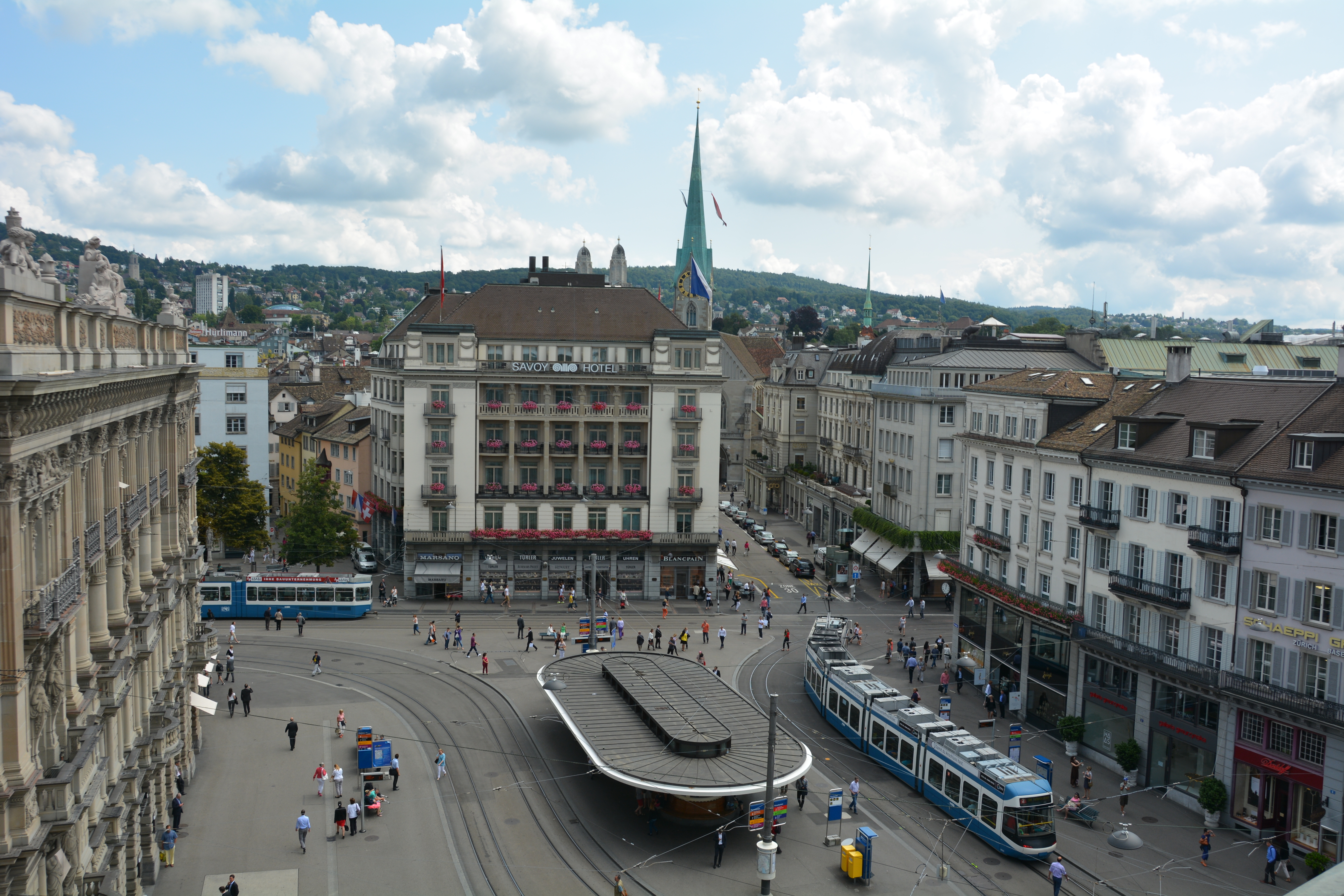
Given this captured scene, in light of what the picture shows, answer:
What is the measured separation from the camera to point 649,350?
78.2m

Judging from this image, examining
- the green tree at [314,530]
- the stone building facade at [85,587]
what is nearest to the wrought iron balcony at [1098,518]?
the stone building facade at [85,587]

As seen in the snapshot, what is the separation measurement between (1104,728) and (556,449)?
4347 cm

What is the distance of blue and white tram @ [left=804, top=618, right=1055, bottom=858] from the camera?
36969mm

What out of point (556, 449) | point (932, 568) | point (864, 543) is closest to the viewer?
point (556, 449)

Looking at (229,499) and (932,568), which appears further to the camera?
(229,499)

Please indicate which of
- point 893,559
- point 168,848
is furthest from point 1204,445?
point 168,848

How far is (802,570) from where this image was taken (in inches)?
3509

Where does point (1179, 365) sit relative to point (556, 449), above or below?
above

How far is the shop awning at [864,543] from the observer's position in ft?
285

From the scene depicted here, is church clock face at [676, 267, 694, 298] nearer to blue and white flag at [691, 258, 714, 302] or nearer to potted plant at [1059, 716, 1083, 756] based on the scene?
blue and white flag at [691, 258, 714, 302]

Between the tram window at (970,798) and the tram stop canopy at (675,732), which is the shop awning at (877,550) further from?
the tram window at (970,798)

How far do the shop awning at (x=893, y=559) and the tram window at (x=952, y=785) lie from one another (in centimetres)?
4006

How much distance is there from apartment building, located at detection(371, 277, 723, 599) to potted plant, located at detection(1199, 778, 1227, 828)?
4320 cm

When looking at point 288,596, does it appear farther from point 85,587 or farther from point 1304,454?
point 1304,454
